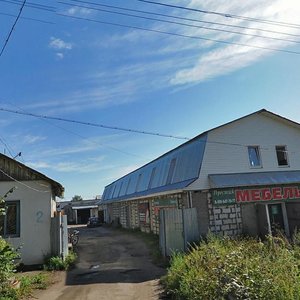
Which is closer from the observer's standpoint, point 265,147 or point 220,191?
point 220,191

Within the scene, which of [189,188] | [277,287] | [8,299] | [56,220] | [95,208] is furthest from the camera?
[95,208]

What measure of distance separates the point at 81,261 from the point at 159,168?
35.6 feet

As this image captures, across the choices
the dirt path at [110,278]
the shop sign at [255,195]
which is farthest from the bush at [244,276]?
the shop sign at [255,195]

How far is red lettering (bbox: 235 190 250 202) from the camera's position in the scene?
18312mm

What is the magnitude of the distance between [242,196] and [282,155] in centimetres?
412

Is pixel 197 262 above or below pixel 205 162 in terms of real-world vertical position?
below

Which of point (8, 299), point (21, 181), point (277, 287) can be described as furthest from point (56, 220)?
point (277, 287)

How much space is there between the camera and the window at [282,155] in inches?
795

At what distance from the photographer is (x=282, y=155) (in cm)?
2045

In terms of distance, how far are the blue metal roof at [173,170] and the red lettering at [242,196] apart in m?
2.42

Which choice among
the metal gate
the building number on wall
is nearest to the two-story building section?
the metal gate

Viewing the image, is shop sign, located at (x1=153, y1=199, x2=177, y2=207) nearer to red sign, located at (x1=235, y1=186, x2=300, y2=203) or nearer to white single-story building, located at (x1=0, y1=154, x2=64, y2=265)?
red sign, located at (x1=235, y1=186, x2=300, y2=203)

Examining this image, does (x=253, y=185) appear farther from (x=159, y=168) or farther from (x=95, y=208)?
(x=95, y=208)

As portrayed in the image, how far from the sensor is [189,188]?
1738 cm
